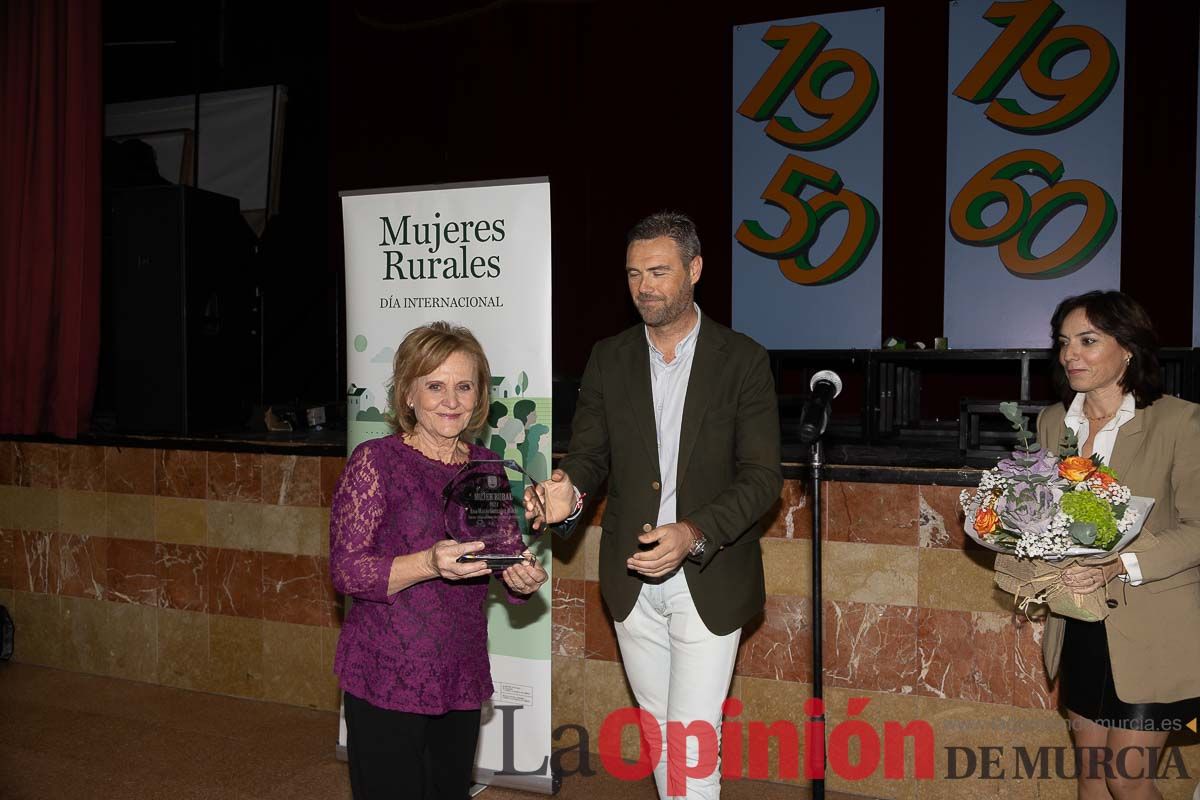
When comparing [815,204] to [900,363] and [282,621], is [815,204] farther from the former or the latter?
[282,621]

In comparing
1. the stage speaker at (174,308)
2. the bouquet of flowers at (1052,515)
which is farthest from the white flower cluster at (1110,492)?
the stage speaker at (174,308)

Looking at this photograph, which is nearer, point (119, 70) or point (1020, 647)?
point (1020, 647)

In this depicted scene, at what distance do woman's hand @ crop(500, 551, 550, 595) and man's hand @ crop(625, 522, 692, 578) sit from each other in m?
0.20

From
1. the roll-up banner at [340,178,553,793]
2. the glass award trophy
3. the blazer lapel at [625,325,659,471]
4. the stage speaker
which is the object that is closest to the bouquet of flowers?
the blazer lapel at [625,325,659,471]

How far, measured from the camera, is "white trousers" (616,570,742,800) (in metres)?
2.24

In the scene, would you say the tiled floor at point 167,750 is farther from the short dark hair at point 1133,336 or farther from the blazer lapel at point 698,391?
the short dark hair at point 1133,336

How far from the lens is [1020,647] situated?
2.99 metres

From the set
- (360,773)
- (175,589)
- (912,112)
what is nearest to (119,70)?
(175,589)

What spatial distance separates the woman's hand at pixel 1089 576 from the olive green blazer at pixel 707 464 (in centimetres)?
69

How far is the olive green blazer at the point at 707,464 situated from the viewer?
7.30ft

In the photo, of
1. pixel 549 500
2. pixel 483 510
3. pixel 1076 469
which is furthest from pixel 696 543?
pixel 1076 469

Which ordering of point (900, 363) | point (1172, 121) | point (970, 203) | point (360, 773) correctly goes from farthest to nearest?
point (970, 203) < point (1172, 121) < point (900, 363) < point (360, 773)

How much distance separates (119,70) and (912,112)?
5.82 m

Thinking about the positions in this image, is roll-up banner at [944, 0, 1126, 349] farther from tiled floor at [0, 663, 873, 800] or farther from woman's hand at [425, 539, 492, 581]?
woman's hand at [425, 539, 492, 581]
